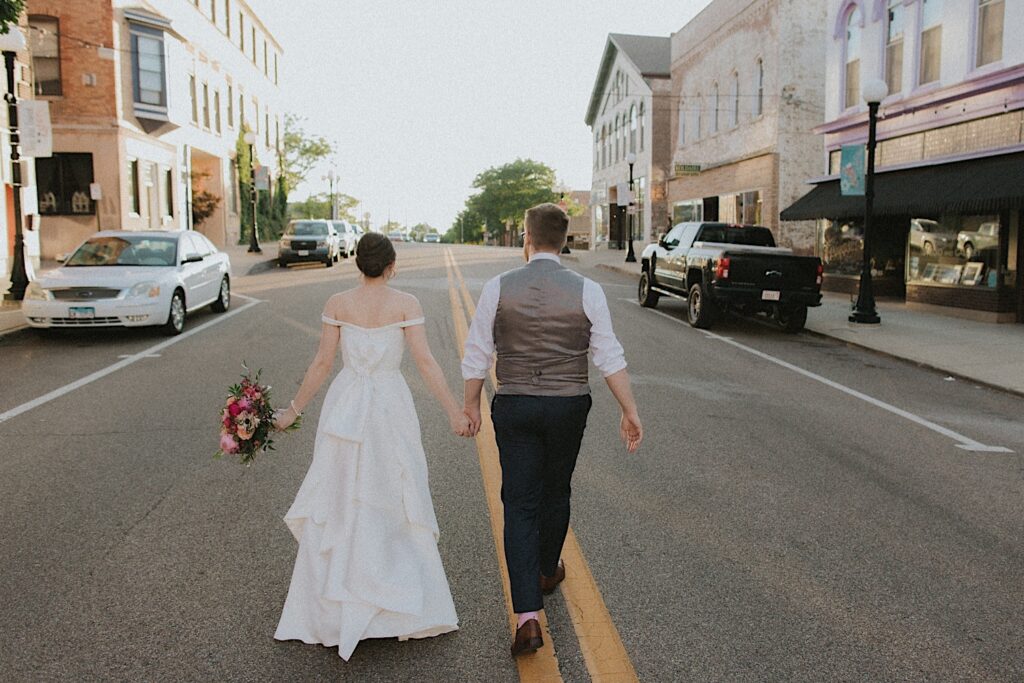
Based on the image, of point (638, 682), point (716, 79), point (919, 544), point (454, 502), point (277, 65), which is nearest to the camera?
point (638, 682)

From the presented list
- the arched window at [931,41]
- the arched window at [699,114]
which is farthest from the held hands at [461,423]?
the arched window at [699,114]

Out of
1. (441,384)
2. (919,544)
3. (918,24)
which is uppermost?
(918,24)

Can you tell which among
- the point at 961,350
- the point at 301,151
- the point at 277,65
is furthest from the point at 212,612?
the point at 301,151

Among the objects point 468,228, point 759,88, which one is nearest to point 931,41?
point 759,88

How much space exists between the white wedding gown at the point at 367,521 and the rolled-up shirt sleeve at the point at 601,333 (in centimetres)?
81

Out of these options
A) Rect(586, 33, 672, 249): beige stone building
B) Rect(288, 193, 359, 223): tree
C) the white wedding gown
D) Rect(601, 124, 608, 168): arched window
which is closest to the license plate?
the white wedding gown

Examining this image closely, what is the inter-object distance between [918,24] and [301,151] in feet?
170

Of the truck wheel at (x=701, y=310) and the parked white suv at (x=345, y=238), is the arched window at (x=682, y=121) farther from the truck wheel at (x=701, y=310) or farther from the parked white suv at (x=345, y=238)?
the truck wheel at (x=701, y=310)

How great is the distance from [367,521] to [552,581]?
107 centimetres

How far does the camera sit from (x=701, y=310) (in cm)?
1597

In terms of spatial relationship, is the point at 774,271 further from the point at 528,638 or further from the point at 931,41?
the point at 528,638

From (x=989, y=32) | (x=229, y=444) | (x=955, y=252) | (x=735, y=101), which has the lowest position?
(x=229, y=444)

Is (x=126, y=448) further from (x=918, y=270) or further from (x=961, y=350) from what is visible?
(x=918, y=270)

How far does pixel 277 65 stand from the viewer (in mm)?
57531
